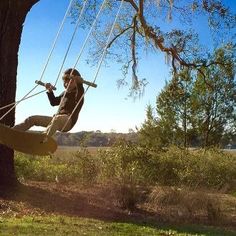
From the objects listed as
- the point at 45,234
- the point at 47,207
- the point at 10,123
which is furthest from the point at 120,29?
the point at 45,234

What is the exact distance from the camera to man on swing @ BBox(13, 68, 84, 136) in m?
7.81

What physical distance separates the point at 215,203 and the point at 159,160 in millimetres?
5044

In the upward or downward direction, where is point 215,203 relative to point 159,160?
downward

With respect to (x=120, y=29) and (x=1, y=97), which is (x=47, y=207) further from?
(x=120, y=29)

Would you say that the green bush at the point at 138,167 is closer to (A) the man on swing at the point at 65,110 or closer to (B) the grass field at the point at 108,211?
(B) the grass field at the point at 108,211

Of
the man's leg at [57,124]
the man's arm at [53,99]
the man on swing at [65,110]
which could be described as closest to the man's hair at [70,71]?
the man on swing at [65,110]

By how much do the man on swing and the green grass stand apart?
155cm

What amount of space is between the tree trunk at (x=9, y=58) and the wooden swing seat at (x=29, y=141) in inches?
174

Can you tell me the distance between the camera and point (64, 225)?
9.21 meters

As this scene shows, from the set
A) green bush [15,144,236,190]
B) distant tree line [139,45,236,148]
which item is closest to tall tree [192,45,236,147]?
distant tree line [139,45,236,148]

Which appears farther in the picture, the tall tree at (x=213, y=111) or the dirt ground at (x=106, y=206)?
the tall tree at (x=213, y=111)

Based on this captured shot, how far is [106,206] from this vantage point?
11.9m

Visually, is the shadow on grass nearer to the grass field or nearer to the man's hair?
the grass field

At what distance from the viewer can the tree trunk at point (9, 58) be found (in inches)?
469
